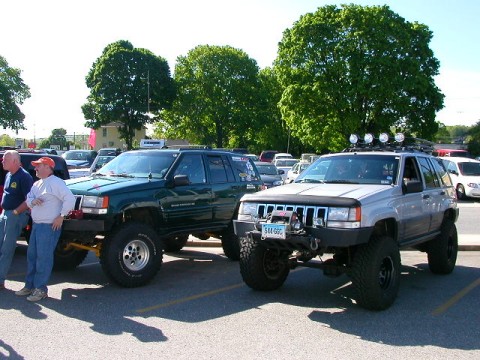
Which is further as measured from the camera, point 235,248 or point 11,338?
point 235,248

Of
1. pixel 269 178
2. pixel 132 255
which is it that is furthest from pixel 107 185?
pixel 269 178

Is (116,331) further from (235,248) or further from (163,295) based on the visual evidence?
(235,248)

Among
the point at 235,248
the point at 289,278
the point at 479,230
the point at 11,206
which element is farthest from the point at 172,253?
the point at 479,230

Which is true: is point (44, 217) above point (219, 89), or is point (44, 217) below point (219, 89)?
below

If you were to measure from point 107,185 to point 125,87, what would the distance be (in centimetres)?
4911

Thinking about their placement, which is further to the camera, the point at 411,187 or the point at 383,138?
the point at 383,138

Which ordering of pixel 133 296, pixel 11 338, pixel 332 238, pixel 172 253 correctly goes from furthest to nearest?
pixel 172 253
pixel 133 296
pixel 332 238
pixel 11 338

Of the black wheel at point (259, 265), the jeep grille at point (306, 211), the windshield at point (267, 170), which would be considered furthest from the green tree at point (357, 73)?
the jeep grille at point (306, 211)

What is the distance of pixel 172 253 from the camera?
406 inches

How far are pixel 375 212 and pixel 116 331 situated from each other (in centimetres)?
321

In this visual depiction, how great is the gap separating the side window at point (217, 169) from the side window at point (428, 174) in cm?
327

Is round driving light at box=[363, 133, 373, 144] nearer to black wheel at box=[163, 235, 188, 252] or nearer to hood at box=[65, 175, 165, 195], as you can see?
hood at box=[65, 175, 165, 195]

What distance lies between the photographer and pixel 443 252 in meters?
8.27

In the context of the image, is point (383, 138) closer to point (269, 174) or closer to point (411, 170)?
point (411, 170)
